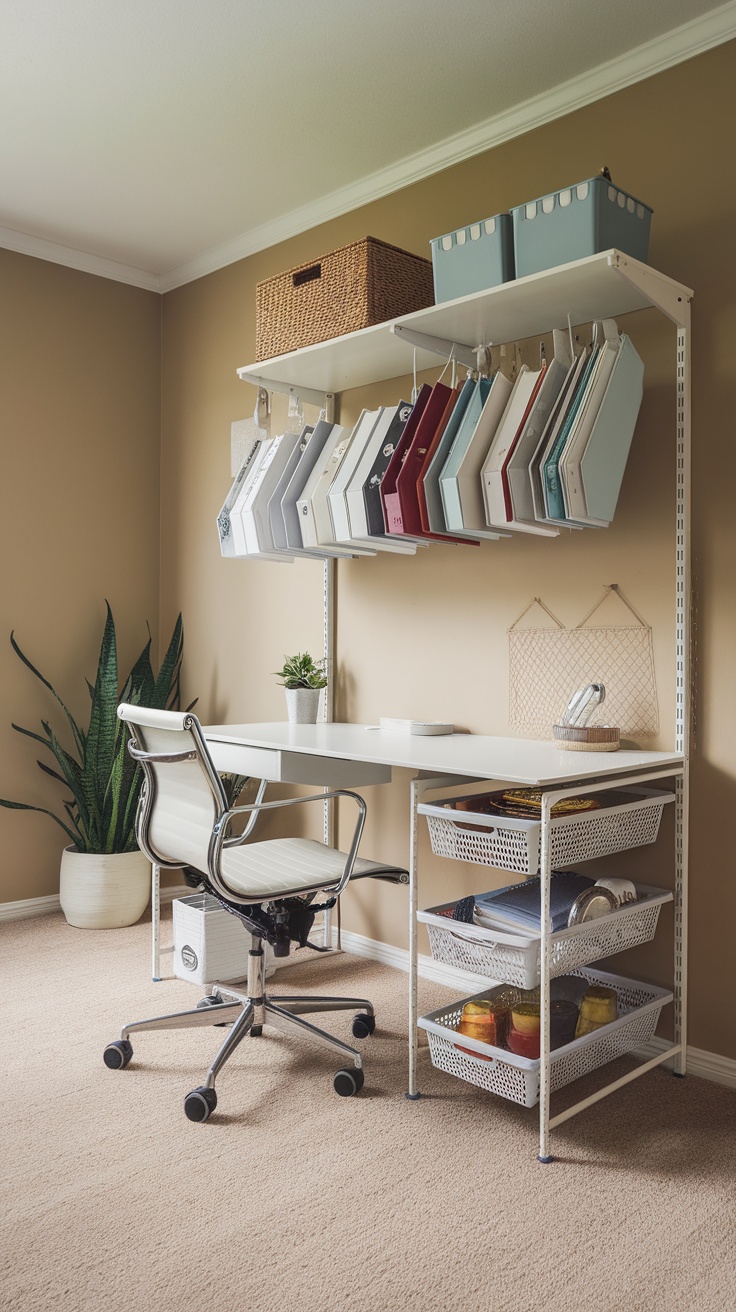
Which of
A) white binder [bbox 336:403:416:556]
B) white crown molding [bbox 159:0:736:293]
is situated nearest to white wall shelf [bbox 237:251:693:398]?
white binder [bbox 336:403:416:556]

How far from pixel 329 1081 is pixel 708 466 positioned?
170 centimetres

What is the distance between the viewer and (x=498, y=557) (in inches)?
112

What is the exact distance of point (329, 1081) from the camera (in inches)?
89.7

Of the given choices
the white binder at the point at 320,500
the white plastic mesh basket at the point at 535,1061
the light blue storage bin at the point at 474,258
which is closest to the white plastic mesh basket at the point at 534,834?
the white plastic mesh basket at the point at 535,1061

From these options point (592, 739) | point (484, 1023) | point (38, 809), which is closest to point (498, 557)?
point (592, 739)

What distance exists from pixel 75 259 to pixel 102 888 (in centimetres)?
242

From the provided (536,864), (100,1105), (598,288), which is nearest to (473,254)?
(598,288)

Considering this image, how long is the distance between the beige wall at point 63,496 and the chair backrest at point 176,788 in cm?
154

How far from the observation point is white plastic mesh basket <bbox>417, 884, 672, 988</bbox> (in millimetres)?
2029

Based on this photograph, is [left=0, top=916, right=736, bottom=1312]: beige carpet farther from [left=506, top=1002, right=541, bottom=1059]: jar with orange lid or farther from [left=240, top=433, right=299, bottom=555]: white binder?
[left=240, top=433, right=299, bottom=555]: white binder

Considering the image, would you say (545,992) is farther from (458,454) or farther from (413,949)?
(458,454)

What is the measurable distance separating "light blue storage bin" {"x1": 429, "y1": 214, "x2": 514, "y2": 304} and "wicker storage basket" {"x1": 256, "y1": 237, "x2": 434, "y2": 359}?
0.76ft

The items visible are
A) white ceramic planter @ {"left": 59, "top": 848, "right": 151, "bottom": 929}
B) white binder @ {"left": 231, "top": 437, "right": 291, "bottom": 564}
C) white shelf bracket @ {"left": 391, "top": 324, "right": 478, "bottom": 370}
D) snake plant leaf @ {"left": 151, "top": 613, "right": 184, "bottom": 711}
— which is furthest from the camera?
snake plant leaf @ {"left": 151, "top": 613, "right": 184, "bottom": 711}

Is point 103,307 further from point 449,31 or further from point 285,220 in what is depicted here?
point 449,31
